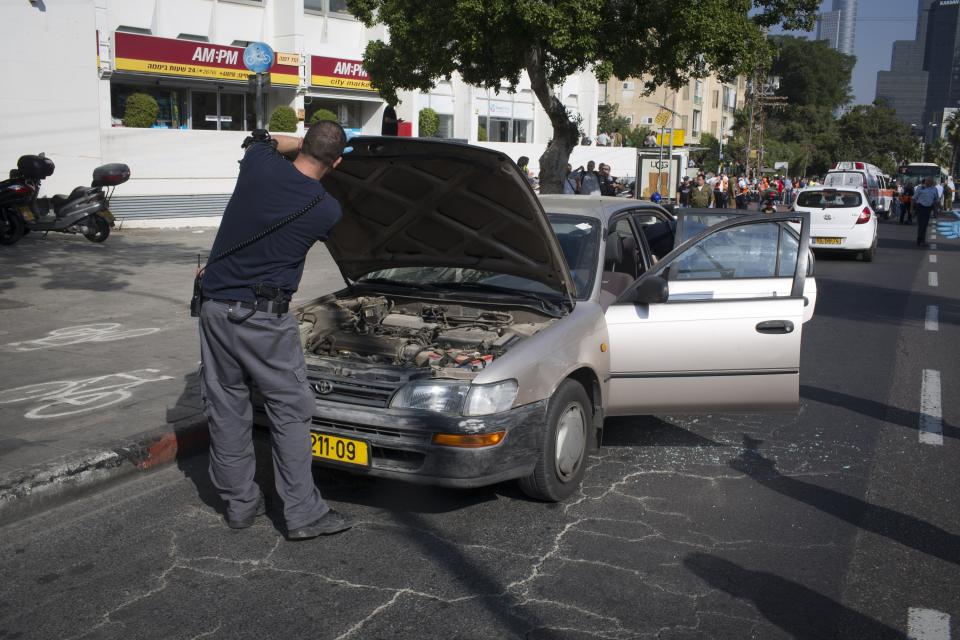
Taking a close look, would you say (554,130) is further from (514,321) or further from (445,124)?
(445,124)

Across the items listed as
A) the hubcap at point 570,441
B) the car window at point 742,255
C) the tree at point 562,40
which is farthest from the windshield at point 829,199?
the hubcap at point 570,441

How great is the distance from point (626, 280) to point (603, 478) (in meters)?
1.45

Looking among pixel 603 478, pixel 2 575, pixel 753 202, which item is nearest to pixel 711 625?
pixel 603 478

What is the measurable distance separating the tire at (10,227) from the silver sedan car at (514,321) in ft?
32.5

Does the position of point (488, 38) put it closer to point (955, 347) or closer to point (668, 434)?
point (955, 347)

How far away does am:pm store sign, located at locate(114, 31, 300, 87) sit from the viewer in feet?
73.9

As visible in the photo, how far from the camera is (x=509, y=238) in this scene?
5.44m

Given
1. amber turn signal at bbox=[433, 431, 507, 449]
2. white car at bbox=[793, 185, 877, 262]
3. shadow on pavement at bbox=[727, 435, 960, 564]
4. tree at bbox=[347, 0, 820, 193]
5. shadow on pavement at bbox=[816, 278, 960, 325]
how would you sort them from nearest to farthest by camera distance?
amber turn signal at bbox=[433, 431, 507, 449], shadow on pavement at bbox=[727, 435, 960, 564], shadow on pavement at bbox=[816, 278, 960, 325], tree at bbox=[347, 0, 820, 193], white car at bbox=[793, 185, 877, 262]

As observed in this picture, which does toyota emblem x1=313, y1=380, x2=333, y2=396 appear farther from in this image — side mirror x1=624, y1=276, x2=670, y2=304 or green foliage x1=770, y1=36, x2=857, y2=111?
green foliage x1=770, y1=36, x2=857, y2=111

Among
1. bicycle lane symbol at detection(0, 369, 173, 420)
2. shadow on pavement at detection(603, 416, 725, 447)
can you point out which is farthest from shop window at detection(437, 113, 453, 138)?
shadow on pavement at detection(603, 416, 725, 447)

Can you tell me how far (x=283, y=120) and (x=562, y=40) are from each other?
12.5m

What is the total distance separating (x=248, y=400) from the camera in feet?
14.5

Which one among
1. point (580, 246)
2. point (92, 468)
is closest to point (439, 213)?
point (580, 246)

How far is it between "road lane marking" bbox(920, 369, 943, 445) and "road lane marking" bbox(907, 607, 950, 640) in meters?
2.72
